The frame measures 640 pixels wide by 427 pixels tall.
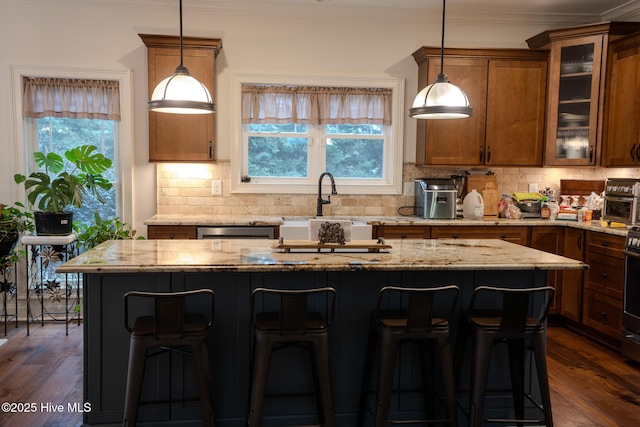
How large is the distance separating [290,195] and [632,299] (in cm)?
284

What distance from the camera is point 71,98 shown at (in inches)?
182

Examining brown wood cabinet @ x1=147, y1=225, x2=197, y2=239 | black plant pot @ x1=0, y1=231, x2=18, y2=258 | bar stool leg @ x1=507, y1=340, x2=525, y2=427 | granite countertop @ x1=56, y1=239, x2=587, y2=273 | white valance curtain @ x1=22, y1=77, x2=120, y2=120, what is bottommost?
bar stool leg @ x1=507, y1=340, x2=525, y2=427

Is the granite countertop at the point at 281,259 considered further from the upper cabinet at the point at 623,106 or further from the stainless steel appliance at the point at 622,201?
the upper cabinet at the point at 623,106

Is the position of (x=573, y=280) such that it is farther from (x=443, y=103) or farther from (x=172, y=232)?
(x=172, y=232)

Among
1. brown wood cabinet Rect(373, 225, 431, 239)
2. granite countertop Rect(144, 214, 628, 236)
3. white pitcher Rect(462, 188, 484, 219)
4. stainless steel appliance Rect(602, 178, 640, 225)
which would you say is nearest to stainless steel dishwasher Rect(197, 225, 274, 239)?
granite countertop Rect(144, 214, 628, 236)

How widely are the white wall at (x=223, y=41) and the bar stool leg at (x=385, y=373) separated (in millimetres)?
2961

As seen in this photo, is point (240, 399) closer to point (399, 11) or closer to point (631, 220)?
point (631, 220)

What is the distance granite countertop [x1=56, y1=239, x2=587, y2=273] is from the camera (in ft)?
7.89

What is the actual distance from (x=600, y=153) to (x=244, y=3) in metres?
3.29

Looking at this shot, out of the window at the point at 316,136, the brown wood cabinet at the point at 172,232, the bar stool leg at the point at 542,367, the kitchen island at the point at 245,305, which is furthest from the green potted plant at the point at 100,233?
the bar stool leg at the point at 542,367

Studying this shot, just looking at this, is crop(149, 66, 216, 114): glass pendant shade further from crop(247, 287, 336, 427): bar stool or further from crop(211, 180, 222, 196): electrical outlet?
crop(211, 180, 222, 196): electrical outlet

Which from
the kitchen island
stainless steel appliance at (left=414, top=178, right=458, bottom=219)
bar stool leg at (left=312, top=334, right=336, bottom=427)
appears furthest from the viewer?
stainless steel appliance at (left=414, top=178, right=458, bottom=219)

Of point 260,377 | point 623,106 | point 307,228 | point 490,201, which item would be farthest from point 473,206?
point 260,377

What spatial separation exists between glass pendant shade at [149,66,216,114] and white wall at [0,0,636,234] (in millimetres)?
2016
